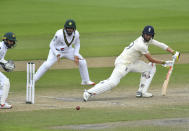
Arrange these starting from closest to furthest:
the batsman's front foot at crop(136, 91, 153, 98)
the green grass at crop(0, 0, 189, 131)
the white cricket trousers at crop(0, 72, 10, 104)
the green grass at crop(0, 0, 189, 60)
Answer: the green grass at crop(0, 0, 189, 131), the white cricket trousers at crop(0, 72, 10, 104), the batsman's front foot at crop(136, 91, 153, 98), the green grass at crop(0, 0, 189, 60)

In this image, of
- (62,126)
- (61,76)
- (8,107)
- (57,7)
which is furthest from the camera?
(57,7)

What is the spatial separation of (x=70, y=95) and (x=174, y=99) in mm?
2397

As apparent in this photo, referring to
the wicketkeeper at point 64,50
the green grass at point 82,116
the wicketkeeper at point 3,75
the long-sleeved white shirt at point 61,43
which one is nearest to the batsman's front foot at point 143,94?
the green grass at point 82,116

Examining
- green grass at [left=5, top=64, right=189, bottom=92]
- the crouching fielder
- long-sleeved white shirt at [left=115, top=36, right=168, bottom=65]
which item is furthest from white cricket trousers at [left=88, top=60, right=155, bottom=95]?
green grass at [left=5, top=64, right=189, bottom=92]

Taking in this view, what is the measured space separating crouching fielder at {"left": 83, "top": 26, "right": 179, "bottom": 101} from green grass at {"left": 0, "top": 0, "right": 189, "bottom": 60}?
641cm

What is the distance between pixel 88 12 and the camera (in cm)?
2981

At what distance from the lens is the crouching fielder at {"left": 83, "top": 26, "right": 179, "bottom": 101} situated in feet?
37.0

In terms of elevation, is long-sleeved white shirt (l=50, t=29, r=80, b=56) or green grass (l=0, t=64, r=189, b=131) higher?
long-sleeved white shirt (l=50, t=29, r=80, b=56)

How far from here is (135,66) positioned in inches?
459

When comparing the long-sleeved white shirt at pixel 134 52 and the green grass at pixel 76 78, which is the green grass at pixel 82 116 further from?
the long-sleeved white shirt at pixel 134 52

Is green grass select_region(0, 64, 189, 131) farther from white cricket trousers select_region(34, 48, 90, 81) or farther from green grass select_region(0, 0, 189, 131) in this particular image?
→ white cricket trousers select_region(34, 48, 90, 81)

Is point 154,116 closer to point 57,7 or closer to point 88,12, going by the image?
point 88,12

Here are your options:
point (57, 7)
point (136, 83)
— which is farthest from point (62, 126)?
point (57, 7)

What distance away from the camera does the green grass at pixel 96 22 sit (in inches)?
778
